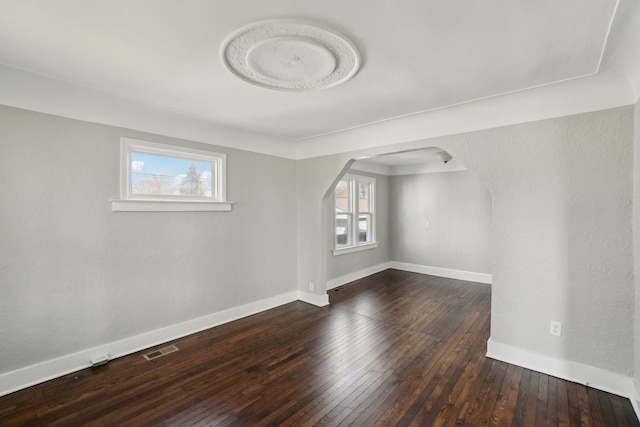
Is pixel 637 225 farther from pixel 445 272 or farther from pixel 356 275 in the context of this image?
pixel 356 275

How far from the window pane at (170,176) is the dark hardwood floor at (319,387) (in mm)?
1684

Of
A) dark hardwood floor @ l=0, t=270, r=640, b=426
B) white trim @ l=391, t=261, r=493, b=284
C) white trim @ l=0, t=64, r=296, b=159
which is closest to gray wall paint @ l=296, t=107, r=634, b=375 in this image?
dark hardwood floor @ l=0, t=270, r=640, b=426

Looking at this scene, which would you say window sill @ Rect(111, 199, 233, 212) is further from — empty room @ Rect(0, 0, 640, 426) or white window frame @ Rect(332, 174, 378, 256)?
white window frame @ Rect(332, 174, 378, 256)

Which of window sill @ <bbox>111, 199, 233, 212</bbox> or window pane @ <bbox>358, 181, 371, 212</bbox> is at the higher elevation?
window pane @ <bbox>358, 181, 371, 212</bbox>

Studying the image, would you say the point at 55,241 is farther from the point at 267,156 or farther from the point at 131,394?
the point at 267,156

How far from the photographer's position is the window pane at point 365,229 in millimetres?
6328

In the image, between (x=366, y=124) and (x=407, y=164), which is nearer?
(x=366, y=124)

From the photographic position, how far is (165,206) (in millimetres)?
3107

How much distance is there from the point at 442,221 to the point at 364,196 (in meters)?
1.75

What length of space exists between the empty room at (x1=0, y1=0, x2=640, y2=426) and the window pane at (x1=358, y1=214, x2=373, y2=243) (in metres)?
2.78

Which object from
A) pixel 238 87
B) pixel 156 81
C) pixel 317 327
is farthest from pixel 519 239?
pixel 156 81

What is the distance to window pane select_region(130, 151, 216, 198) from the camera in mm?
2992

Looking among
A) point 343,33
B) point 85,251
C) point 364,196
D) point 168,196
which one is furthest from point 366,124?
point 85,251

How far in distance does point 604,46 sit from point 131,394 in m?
4.16
